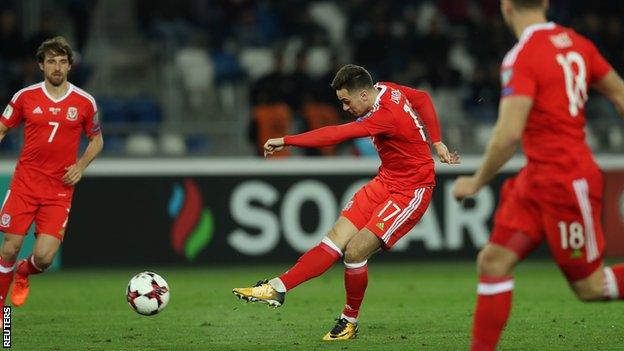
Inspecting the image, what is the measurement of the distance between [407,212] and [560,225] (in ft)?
9.11

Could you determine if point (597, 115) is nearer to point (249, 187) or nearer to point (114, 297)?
point (249, 187)

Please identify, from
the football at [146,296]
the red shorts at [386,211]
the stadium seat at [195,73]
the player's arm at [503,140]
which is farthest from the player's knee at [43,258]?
the stadium seat at [195,73]

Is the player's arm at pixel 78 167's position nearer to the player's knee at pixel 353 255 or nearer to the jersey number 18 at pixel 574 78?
the player's knee at pixel 353 255

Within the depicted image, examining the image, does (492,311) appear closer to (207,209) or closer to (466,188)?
(466,188)

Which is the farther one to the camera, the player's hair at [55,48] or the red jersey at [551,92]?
the player's hair at [55,48]

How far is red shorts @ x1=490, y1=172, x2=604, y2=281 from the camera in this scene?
593cm

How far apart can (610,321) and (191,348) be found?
11.2 ft

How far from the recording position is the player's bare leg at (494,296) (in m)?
6.01

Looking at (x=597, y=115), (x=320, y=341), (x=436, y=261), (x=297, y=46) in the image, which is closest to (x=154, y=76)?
(x=297, y=46)

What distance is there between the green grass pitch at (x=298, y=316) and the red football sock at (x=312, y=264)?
45cm

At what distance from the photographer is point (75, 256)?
14.0 metres

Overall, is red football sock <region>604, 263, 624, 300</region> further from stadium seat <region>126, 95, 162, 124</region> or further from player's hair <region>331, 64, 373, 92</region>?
stadium seat <region>126, 95, 162, 124</region>

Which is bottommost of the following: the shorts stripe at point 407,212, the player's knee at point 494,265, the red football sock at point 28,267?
the red football sock at point 28,267

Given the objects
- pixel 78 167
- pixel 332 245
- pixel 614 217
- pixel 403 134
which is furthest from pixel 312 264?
pixel 614 217
